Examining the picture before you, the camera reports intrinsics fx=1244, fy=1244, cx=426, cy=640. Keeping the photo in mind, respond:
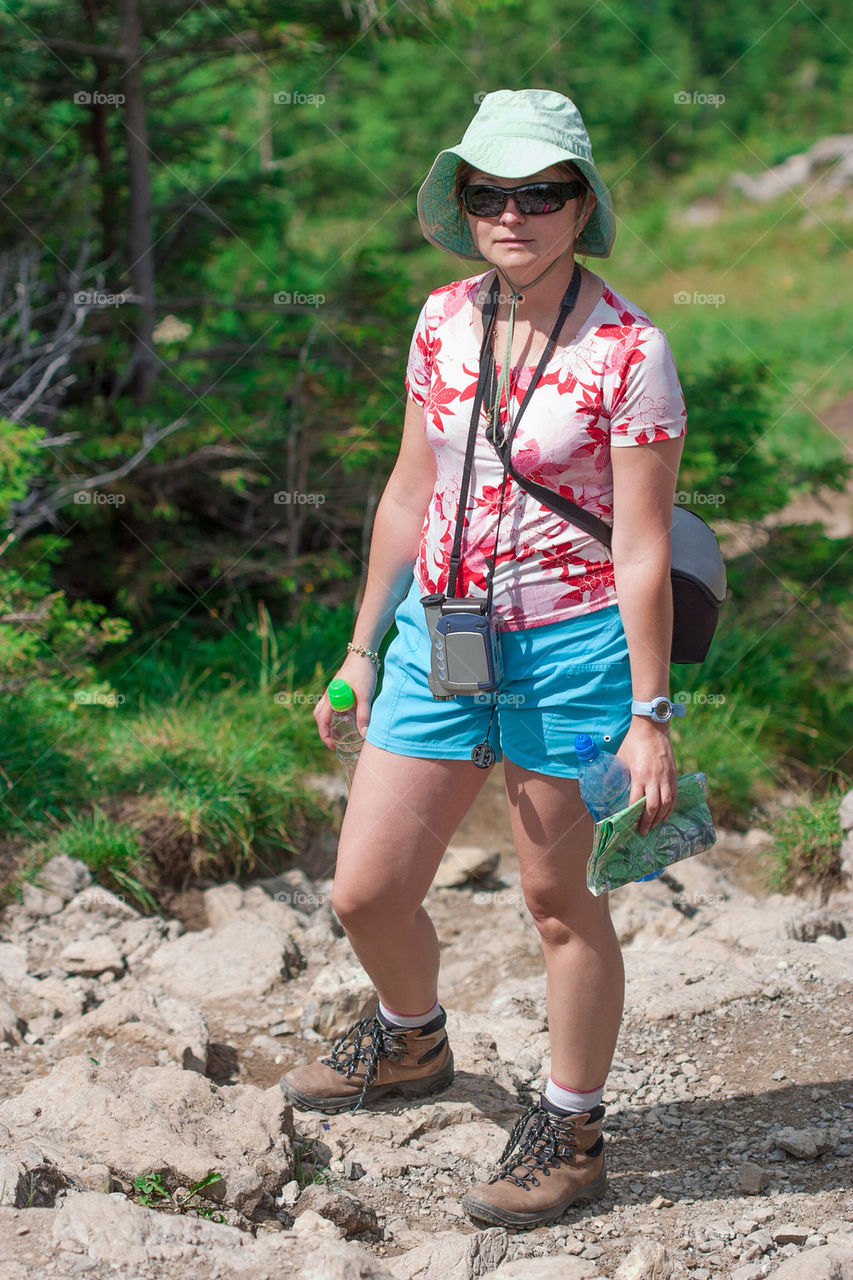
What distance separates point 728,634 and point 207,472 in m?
2.56

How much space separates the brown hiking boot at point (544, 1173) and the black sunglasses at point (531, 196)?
5.83 ft

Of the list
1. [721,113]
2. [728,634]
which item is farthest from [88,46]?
[721,113]

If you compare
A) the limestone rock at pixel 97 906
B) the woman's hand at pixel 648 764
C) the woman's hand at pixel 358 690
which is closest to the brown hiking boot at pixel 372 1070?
the woman's hand at pixel 358 690

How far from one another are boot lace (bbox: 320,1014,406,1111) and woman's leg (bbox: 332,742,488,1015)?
10.6 inches

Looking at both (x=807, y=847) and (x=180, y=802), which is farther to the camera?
(x=180, y=802)

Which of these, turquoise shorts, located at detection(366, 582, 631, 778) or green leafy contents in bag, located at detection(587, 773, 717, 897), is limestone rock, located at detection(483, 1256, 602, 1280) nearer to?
green leafy contents in bag, located at detection(587, 773, 717, 897)

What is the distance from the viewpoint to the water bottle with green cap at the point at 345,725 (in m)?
2.69

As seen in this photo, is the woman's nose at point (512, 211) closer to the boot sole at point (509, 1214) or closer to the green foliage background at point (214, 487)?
the boot sole at point (509, 1214)

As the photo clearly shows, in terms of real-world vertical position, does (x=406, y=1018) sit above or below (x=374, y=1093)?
above

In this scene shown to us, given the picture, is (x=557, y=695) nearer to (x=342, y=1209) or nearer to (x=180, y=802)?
(x=342, y=1209)

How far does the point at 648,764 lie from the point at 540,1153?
2.90 feet

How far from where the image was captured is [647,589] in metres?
2.24

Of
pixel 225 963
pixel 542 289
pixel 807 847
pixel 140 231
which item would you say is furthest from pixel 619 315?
pixel 140 231

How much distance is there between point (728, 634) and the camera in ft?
19.4
